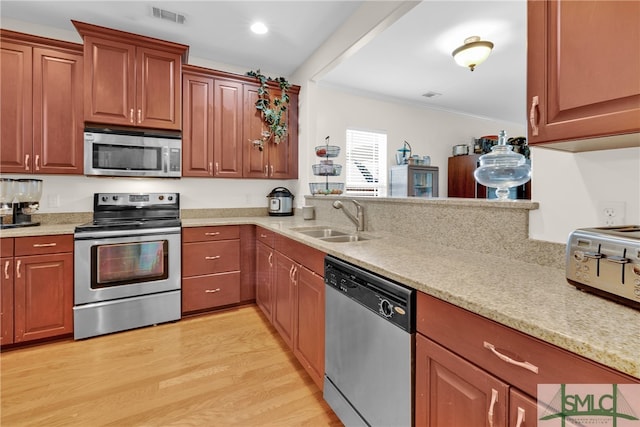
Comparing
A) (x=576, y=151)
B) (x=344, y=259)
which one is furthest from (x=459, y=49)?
(x=344, y=259)

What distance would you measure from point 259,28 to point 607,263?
2.96 meters

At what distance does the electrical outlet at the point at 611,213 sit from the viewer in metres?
1.01

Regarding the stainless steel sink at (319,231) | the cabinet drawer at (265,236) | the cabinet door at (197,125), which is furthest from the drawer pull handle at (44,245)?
the stainless steel sink at (319,231)

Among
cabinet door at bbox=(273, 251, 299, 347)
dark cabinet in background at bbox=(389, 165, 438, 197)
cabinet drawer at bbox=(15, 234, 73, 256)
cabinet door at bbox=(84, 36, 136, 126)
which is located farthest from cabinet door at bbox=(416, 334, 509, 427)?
dark cabinet in background at bbox=(389, 165, 438, 197)

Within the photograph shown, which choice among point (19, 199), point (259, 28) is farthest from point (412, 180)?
point (19, 199)

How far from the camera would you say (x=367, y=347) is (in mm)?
1277

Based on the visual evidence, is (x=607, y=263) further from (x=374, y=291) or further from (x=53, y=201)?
(x=53, y=201)

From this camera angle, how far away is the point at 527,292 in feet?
2.96

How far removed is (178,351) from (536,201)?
2.45 metres

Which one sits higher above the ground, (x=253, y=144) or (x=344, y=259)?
(x=253, y=144)

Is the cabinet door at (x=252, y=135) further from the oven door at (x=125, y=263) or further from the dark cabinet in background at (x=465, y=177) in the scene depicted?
the dark cabinet in background at (x=465, y=177)

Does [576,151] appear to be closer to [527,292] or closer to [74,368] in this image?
[527,292]

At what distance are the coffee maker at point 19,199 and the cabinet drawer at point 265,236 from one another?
186 cm

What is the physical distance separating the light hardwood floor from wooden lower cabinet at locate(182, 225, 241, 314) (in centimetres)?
38
